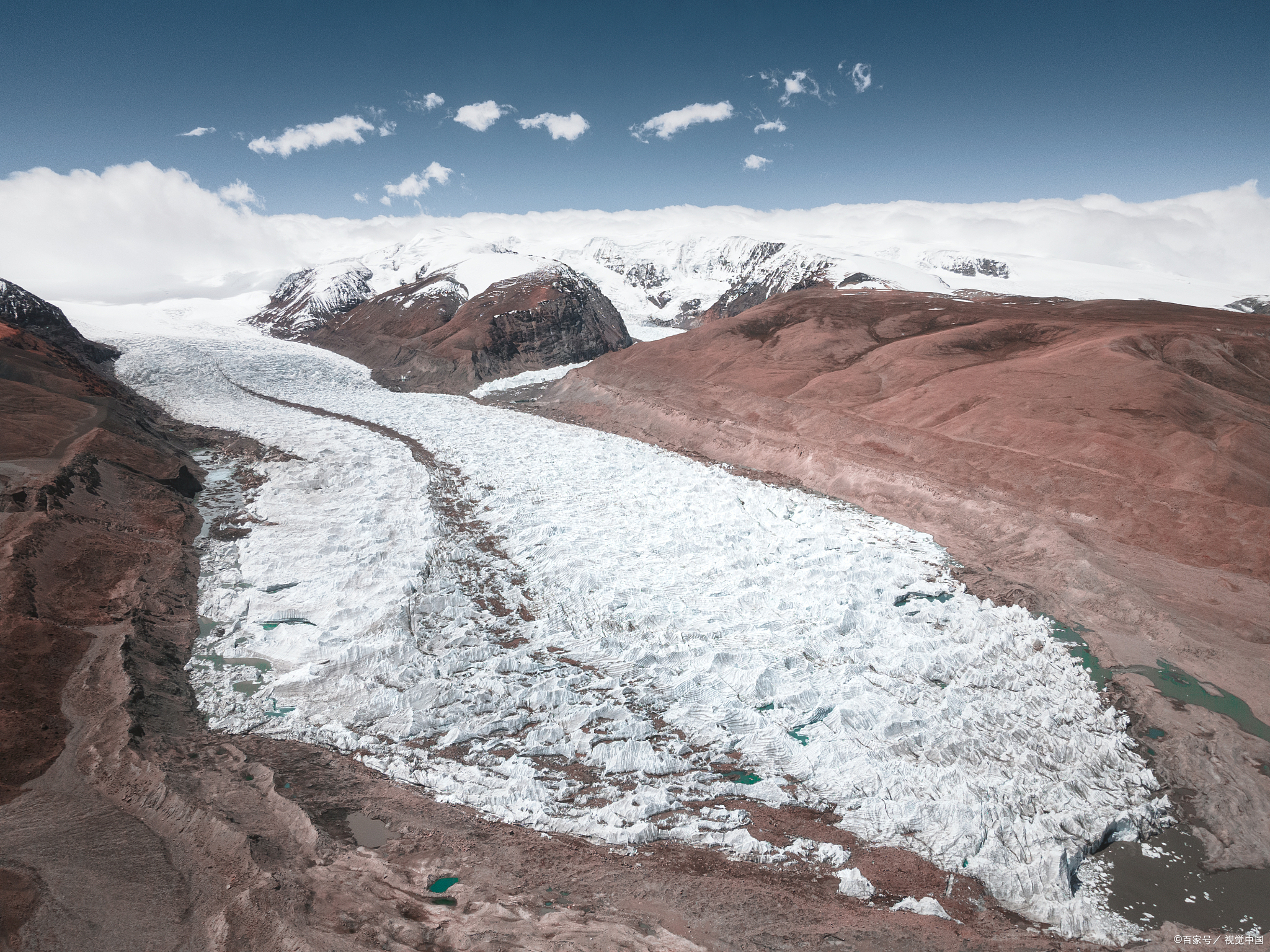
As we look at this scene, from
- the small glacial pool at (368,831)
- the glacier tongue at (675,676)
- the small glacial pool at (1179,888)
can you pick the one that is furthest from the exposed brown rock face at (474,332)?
the small glacial pool at (1179,888)

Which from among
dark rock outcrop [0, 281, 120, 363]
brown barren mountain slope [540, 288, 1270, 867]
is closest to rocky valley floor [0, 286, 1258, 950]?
brown barren mountain slope [540, 288, 1270, 867]

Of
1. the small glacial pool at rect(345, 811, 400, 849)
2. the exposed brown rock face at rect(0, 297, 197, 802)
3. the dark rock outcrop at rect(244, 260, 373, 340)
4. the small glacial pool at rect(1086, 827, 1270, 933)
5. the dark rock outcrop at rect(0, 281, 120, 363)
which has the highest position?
the dark rock outcrop at rect(244, 260, 373, 340)

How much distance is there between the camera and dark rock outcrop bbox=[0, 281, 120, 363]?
148 feet

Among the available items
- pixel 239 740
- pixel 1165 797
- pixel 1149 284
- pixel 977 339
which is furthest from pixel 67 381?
pixel 1149 284

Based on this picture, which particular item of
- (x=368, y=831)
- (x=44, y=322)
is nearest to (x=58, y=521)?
(x=368, y=831)

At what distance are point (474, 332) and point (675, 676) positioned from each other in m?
51.4

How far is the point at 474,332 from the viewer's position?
5744 centimetres

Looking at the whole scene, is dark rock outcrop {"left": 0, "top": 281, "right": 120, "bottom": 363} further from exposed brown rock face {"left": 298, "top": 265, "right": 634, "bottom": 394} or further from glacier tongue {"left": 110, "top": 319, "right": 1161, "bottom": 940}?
glacier tongue {"left": 110, "top": 319, "right": 1161, "bottom": 940}

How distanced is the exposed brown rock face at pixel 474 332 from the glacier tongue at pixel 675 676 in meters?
34.1

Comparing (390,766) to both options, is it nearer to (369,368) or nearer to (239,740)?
(239,740)

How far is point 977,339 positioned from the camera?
35719 mm

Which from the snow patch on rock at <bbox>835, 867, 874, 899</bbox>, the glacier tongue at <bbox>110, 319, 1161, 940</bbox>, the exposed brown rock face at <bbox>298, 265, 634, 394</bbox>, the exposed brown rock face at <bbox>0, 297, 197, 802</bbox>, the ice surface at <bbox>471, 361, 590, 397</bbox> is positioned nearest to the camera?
the snow patch on rock at <bbox>835, 867, 874, 899</bbox>

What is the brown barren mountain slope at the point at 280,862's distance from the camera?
6223 millimetres

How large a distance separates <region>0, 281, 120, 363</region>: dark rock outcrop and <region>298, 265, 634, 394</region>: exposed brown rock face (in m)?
20.8
